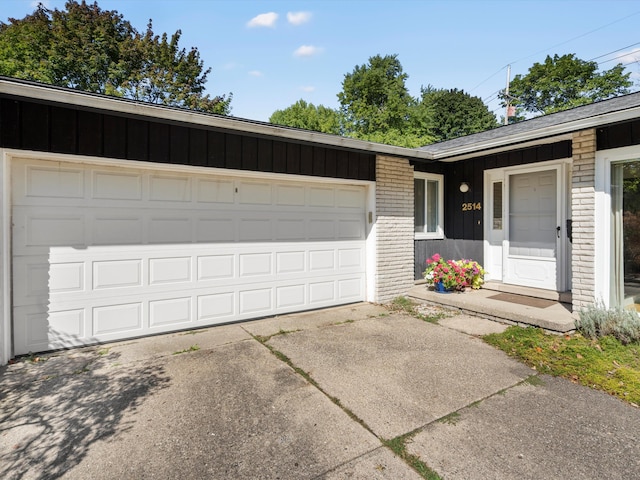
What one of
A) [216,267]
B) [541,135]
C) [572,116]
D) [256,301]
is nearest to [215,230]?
[216,267]

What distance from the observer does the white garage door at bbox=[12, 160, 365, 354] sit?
3607 millimetres

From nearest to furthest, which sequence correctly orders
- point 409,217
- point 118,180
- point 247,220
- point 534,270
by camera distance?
1. point 118,180
2. point 247,220
3. point 534,270
4. point 409,217

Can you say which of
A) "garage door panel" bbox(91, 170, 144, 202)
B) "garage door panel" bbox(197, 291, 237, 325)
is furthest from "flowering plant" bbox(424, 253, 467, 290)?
"garage door panel" bbox(91, 170, 144, 202)

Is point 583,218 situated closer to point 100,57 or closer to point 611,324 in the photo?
point 611,324

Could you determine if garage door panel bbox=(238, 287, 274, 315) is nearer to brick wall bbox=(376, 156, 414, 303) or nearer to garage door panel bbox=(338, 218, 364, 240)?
garage door panel bbox=(338, 218, 364, 240)

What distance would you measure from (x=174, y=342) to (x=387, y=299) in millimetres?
3594

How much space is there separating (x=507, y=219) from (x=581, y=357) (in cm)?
326

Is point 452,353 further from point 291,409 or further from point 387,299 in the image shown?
point 387,299

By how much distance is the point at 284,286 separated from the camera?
5203 mm

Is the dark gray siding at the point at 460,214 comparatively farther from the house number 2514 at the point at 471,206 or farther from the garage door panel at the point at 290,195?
the garage door panel at the point at 290,195

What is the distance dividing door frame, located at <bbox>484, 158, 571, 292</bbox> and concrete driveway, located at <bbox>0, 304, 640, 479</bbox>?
110 inches

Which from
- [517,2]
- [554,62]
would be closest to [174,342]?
[517,2]

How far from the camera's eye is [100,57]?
17531 mm

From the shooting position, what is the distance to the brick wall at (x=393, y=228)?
598cm
